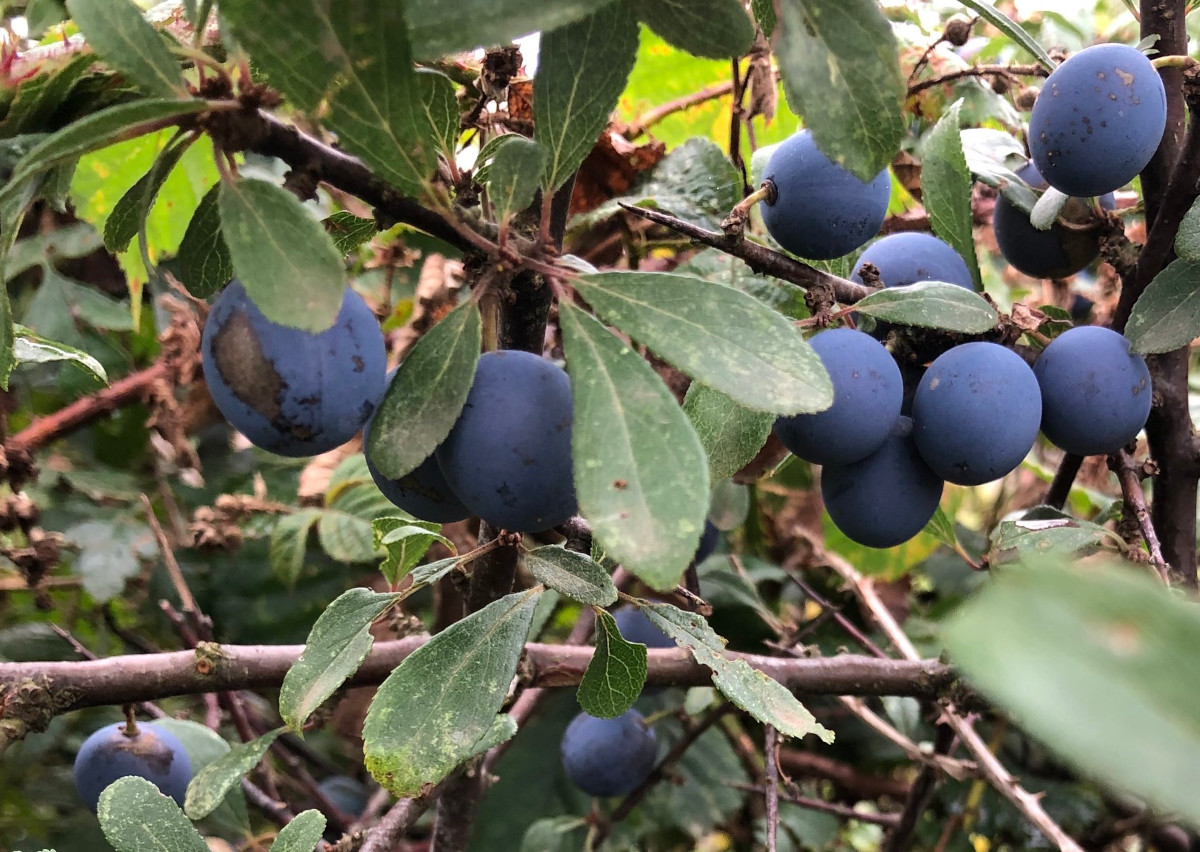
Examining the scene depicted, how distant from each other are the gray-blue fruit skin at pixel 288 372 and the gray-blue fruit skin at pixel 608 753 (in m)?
0.93

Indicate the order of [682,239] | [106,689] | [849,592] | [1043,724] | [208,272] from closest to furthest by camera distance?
[1043,724], [208,272], [106,689], [682,239], [849,592]

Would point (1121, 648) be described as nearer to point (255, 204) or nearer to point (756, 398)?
point (756, 398)

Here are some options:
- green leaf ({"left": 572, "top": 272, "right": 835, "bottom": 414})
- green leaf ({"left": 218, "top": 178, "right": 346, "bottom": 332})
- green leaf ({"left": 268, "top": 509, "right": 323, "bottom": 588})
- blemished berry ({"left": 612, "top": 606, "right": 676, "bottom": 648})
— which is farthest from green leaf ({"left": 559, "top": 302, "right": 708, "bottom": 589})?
green leaf ({"left": 268, "top": 509, "right": 323, "bottom": 588})

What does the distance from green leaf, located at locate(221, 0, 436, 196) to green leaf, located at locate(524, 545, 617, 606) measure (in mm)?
301

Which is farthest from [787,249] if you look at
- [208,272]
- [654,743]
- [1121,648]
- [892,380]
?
[654,743]

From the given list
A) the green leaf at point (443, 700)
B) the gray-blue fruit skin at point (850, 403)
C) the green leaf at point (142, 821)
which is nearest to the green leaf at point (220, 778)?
the green leaf at point (142, 821)

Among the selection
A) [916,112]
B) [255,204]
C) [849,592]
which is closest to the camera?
[255,204]

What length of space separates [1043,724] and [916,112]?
1.37 metres

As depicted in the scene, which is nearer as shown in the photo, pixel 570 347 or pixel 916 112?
pixel 570 347

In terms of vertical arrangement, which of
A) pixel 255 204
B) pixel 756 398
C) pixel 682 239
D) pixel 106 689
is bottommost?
pixel 106 689

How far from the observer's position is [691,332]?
0.52m

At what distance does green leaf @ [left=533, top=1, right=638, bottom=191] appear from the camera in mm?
549

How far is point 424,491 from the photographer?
2.12 ft

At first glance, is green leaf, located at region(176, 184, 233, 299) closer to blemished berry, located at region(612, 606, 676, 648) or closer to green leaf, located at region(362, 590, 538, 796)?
green leaf, located at region(362, 590, 538, 796)
